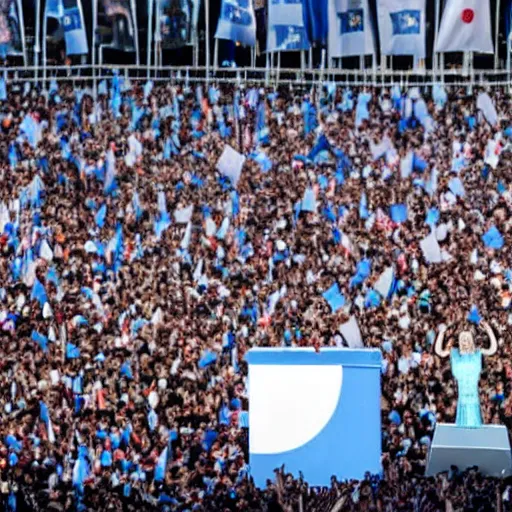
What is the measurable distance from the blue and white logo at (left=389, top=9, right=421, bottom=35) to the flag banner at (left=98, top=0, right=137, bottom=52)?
2803 mm

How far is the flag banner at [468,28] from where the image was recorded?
1377 cm

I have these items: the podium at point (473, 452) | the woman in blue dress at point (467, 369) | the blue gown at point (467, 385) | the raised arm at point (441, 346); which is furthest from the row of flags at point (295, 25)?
the podium at point (473, 452)

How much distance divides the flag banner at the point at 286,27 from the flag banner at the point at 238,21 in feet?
0.66

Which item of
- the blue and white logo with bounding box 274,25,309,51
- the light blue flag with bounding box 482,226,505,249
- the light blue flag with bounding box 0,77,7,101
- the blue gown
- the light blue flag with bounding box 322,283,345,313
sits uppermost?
the blue and white logo with bounding box 274,25,309,51

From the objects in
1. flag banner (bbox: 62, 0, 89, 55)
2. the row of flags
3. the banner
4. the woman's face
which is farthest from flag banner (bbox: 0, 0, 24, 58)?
the woman's face

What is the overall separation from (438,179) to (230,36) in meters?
2.66

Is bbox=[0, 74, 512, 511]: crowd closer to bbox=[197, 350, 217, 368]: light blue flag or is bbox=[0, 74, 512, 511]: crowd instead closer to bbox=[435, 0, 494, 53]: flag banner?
bbox=[197, 350, 217, 368]: light blue flag

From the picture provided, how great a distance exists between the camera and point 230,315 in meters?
13.2

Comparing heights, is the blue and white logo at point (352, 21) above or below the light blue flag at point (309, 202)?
above

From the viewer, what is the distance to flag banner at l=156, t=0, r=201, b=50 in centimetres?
1400

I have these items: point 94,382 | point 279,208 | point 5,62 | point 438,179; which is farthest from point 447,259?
point 5,62

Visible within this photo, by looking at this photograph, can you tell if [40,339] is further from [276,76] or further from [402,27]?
[402,27]

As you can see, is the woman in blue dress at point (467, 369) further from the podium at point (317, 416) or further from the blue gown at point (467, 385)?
the podium at point (317, 416)

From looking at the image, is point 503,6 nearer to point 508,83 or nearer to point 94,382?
point 508,83
